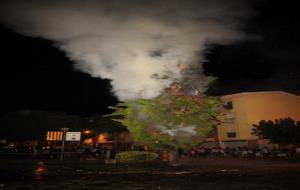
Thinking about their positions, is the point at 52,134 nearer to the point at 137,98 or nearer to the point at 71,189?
the point at 137,98

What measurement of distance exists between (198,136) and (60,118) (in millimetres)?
63491

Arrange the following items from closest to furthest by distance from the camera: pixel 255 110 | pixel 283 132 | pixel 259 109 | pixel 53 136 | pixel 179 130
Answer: pixel 179 130
pixel 283 132
pixel 259 109
pixel 255 110
pixel 53 136

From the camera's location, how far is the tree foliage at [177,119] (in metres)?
24.2

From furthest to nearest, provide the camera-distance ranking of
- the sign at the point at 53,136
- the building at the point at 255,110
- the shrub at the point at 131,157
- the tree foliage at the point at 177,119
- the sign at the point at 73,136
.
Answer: the sign at the point at 53,136 → the building at the point at 255,110 → the sign at the point at 73,136 → the shrub at the point at 131,157 → the tree foliage at the point at 177,119

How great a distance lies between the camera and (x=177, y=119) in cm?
2405

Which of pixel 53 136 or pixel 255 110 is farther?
pixel 53 136

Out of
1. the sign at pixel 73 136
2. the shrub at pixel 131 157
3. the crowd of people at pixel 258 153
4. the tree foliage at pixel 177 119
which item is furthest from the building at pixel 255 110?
the tree foliage at pixel 177 119

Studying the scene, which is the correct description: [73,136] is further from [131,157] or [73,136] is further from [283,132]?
[283,132]

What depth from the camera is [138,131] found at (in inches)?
1000

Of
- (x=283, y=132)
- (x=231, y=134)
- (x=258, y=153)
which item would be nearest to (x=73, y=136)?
(x=258, y=153)

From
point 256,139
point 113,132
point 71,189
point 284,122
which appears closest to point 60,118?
point 113,132

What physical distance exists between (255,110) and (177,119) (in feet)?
152

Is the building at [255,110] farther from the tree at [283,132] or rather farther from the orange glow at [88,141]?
the orange glow at [88,141]

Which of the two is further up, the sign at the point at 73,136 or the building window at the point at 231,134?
the building window at the point at 231,134
